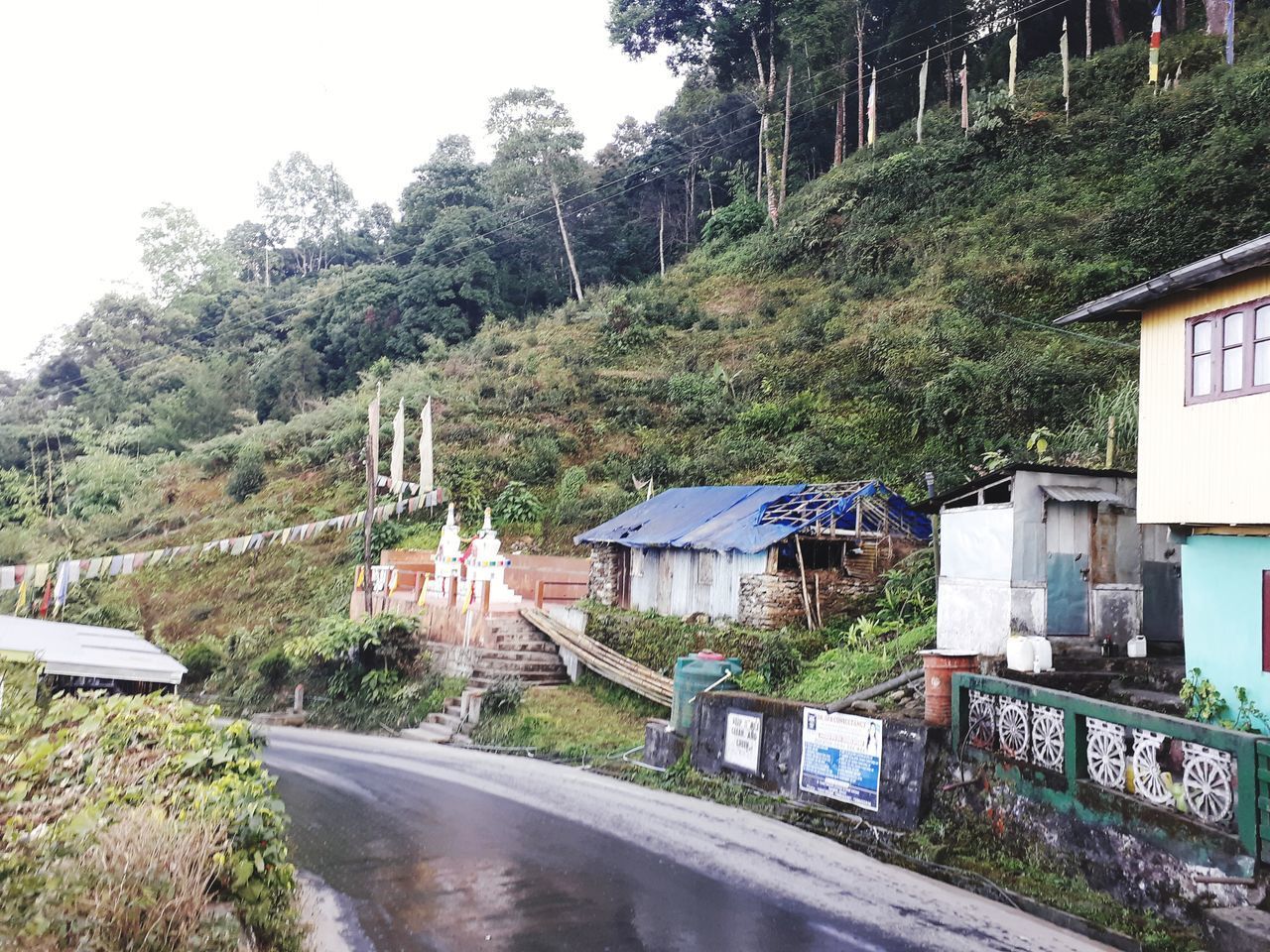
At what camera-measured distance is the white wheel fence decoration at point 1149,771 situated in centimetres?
866

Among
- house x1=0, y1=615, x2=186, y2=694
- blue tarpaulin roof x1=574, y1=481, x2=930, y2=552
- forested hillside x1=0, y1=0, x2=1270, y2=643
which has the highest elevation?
forested hillside x1=0, y1=0, x2=1270, y2=643

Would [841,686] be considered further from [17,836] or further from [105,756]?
[17,836]

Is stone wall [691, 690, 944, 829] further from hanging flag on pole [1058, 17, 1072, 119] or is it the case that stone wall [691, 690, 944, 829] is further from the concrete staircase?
hanging flag on pole [1058, 17, 1072, 119]

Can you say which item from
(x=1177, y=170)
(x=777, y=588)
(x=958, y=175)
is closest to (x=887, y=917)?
(x=777, y=588)

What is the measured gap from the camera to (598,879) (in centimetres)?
1029

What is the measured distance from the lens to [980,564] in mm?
13711

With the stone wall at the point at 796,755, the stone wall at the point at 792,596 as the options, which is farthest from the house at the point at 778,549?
the stone wall at the point at 796,755

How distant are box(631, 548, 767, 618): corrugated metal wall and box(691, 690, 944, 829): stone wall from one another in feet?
15.5

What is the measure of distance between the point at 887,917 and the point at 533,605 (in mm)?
16016

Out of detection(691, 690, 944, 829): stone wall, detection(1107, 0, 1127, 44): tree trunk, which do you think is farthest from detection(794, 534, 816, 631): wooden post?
detection(1107, 0, 1127, 44): tree trunk

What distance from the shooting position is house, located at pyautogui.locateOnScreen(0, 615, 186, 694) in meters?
14.6

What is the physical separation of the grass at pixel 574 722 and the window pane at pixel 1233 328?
37.8 ft

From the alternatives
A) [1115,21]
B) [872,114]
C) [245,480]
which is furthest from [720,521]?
[1115,21]

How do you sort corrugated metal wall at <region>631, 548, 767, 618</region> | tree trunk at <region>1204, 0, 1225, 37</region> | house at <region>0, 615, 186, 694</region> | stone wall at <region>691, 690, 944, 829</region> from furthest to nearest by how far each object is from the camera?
tree trunk at <region>1204, 0, 1225, 37</region> < corrugated metal wall at <region>631, 548, 767, 618</region> < house at <region>0, 615, 186, 694</region> < stone wall at <region>691, 690, 944, 829</region>
